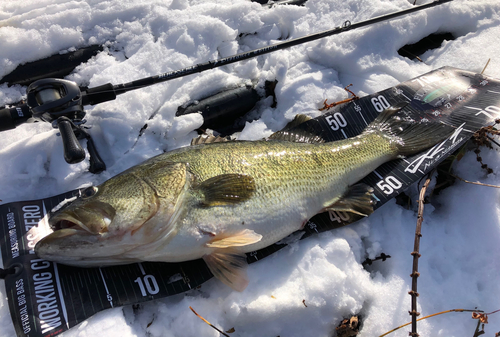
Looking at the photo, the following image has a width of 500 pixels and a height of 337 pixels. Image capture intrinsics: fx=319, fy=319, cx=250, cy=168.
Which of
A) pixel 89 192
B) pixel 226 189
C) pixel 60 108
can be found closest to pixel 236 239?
pixel 226 189

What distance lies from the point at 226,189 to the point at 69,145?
108cm

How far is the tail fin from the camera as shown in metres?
2.98

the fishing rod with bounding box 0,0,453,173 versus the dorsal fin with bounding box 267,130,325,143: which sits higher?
the fishing rod with bounding box 0,0,453,173

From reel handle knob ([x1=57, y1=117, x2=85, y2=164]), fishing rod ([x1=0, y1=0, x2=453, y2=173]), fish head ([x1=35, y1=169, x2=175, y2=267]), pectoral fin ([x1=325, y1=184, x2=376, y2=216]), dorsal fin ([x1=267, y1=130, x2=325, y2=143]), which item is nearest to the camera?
fish head ([x1=35, y1=169, x2=175, y2=267])

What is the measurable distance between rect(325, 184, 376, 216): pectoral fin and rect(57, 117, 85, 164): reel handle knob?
73.1 inches

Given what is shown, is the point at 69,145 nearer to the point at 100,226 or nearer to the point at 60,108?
the point at 60,108

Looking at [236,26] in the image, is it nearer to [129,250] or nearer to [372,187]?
[372,187]

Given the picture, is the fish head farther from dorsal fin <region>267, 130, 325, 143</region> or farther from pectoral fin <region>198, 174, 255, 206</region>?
dorsal fin <region>267, 130, 325, 143</region>

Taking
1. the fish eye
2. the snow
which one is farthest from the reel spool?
the snow

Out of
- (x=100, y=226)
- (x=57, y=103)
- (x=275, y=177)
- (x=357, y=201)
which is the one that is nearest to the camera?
(x=100, y=226)

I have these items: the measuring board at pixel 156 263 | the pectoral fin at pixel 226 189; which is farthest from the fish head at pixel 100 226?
the pectoral fin at pixel 226 189

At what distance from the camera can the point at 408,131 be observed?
3.08 meters

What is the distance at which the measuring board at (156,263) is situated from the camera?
2.00 m

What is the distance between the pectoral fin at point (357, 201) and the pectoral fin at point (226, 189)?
2.45 ft
